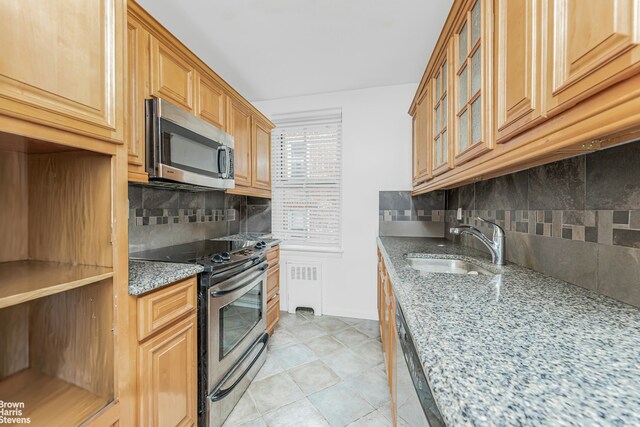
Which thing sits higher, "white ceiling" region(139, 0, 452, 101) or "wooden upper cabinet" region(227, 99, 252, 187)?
"white ceiling" region(139, 0, 452, 101)

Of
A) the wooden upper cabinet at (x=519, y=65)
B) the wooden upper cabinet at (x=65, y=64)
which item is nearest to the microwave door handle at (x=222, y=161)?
the wooden upper cabinet at (x=65, y=64)

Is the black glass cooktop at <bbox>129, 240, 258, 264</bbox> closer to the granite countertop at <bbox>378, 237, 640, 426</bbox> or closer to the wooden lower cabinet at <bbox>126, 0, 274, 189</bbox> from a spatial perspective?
the wooden lower cabinet at <bbox>126, 0, 274, 189</bbox>

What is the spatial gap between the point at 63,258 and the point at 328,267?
2.32 meters

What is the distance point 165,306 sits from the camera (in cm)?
113

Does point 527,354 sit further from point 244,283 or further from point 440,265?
point 244,283

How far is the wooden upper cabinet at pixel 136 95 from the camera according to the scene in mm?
1294

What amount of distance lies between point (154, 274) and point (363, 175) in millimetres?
2240

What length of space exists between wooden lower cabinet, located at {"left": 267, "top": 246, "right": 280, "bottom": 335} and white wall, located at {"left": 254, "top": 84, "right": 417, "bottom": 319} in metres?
0.62

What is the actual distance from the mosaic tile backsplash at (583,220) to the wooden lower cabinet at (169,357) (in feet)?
5.41

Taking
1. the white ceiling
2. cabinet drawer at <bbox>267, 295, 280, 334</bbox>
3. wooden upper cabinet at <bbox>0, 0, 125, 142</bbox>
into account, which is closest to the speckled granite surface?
wooden upper cabinet at <bbox>0, 0, 125, 142</bbox>

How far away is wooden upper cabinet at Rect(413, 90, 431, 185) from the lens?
187cm

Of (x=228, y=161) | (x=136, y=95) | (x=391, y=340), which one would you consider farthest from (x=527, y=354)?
(x=228, y=161)

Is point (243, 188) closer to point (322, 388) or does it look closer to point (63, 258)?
point (63, 258)

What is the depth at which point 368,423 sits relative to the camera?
1.47m
